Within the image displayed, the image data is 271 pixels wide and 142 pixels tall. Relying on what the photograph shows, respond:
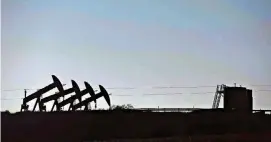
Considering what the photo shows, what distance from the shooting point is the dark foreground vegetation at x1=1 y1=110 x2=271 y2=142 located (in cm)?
2509

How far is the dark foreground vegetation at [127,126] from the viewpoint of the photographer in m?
25.1

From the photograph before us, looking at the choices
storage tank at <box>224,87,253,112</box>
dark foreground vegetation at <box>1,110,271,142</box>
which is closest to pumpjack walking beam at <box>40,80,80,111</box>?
dark foreground vegetation at <box>1,110,271,142</box>

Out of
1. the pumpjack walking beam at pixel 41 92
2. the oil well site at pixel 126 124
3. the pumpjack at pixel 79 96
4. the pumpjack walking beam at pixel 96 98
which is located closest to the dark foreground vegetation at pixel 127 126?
the oil well site at pixel 126 124

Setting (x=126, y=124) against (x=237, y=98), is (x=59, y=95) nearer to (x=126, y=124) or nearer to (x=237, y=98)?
(x=126, y=124)

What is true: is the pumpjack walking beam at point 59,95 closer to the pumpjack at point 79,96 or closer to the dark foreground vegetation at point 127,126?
the pumpjack at point 79,96

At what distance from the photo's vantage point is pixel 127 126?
1121 inches

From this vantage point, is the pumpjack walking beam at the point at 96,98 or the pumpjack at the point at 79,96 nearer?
A: the pumpjack at the point at 79,96

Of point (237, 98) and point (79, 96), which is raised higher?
point (79, 96)

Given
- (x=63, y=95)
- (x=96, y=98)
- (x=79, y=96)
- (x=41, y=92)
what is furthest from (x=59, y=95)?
(x=96, y=98)

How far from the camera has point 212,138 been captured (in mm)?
23156

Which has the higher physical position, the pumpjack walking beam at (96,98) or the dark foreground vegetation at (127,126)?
the pumpjack walking beam at (96,98)

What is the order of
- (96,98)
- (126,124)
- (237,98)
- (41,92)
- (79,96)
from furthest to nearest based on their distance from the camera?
(96,98) → (79,96) → (237,98) → (41,92) → (126,124)

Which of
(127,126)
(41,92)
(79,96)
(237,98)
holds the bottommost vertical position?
(127,126)

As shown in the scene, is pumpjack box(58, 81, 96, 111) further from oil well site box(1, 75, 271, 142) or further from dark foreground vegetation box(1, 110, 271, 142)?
dark foreground vegetation box(1, 110, 271, 142)
